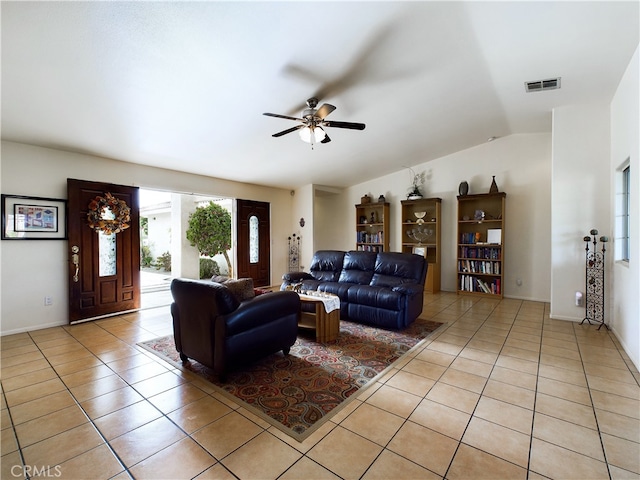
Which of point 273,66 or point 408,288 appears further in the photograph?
point 408,288

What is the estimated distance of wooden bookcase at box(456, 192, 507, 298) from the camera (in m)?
5.55

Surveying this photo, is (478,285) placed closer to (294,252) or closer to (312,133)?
(294,252)

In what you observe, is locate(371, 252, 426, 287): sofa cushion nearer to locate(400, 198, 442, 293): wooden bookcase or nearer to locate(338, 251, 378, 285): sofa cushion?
locate(338, 251, 378, 285): sofa cushion

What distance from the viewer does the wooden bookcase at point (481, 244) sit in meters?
5.55

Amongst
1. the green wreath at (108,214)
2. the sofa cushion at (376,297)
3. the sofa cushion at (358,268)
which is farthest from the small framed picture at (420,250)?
the green wreath at (108,214)

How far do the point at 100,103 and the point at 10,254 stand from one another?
246 cm

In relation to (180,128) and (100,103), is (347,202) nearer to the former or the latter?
(180,128)

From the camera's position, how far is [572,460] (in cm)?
162

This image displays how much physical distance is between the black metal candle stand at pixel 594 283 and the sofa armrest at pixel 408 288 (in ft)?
7.38

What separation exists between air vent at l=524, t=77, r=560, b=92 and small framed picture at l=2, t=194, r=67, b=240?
250 inches

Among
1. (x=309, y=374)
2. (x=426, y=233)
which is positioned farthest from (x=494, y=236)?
(x=309, y=374)

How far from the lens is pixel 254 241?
A: 684 cm

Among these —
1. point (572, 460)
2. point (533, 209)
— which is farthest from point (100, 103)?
point (533, 209)

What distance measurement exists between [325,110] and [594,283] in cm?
421
